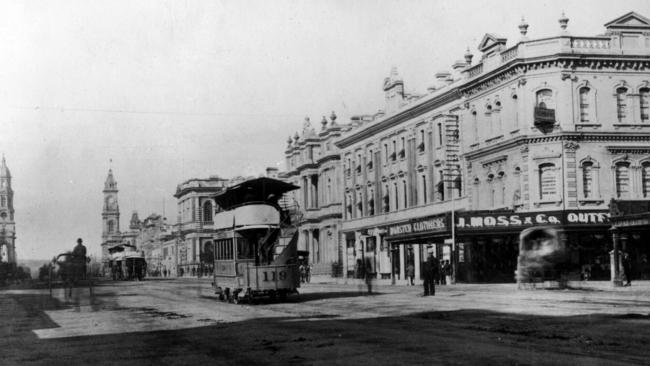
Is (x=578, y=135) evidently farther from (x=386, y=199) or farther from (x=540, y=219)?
(x=386, y=199)

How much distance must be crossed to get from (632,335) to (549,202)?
30.0 m

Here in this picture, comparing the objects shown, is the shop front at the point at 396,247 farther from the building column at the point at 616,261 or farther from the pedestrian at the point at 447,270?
the building column at the point at 616,261

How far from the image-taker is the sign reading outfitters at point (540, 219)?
42531 mm

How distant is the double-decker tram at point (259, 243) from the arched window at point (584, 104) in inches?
845

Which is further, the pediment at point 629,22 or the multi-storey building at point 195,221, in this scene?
the multi-storey building at point 195,221

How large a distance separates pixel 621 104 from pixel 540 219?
793 cm

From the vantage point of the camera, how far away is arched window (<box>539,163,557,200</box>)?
1724 inches

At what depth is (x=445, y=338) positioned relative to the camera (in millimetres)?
14227

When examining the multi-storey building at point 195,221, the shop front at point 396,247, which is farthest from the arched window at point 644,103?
the multi-storey building at point 195,221

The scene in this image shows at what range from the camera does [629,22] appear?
4438 cm

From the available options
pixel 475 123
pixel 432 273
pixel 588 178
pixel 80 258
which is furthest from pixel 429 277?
pixel 475 123

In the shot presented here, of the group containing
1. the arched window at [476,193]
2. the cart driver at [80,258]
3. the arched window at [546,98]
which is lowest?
the cart driver at [80,258]

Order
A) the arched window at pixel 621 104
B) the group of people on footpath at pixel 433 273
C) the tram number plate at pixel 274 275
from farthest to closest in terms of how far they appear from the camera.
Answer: the arched window at pixel 621 104, the group of people on footpath at pixel 433 273, the tram number plate at pixel 274 275

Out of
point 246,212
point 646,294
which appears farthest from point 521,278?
point 246,212
